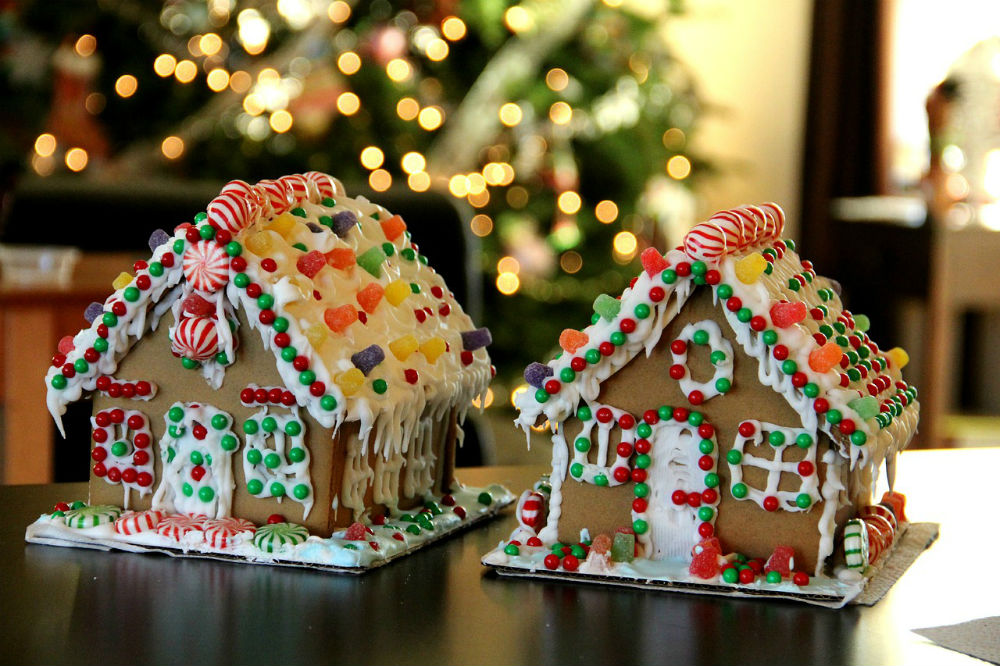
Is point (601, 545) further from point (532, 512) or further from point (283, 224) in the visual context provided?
point (283, 224)

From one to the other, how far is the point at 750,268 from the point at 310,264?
0.39 metres

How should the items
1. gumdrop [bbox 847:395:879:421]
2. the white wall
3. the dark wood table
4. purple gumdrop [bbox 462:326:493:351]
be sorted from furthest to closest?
the white wall < purple gumdrop [bbox 462:326:493:351] < gumdrop [bbox 847:395:879:421] < the dark wood table

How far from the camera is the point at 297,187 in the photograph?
51.2 inches

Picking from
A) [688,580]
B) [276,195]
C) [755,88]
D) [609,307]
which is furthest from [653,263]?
[755,88]

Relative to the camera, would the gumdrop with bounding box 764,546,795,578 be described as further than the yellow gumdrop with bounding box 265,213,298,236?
No

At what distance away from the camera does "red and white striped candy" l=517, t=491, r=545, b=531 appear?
120 centimetres

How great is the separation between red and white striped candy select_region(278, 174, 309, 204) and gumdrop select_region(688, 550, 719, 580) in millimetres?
505

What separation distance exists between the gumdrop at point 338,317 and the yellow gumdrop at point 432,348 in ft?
0.39

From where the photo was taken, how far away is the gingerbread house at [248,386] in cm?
118

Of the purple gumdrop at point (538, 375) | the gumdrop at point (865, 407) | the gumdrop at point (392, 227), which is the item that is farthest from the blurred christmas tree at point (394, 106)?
the gumdrop at point (865, 407)

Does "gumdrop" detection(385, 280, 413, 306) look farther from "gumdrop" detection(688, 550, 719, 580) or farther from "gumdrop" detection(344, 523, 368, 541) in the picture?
"gumdrop" detection(688, 550, 719, 580)

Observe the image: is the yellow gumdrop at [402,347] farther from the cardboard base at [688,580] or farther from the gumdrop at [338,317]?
the cardboard base at [688,580]

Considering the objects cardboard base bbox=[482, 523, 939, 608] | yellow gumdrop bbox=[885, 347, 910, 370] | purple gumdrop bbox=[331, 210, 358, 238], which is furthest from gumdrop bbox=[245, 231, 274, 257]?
yellow gumdrop bbox=[885, 347, 910, 370]

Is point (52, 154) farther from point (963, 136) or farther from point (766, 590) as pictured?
point (766, 590)
